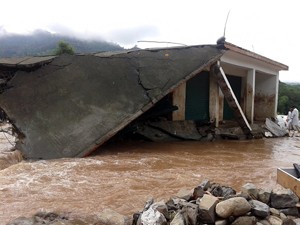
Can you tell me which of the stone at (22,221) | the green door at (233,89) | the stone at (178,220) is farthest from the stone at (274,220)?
the green door at (233,89)

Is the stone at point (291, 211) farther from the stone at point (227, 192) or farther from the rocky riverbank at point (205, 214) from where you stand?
the stone at point (227, 192)

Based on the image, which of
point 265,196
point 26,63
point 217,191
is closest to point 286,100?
point 26,63

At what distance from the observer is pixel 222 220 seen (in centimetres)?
357

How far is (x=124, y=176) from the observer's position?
223 inches

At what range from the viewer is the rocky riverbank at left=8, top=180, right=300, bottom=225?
11.5 feet

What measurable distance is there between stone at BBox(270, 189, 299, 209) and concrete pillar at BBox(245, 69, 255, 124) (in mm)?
9806

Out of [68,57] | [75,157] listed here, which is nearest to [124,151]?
[75,157]

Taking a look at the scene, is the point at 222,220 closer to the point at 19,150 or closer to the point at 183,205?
the point at 183,205

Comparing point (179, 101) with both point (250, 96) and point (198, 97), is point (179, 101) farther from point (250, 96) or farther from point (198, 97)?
point (250, 96)

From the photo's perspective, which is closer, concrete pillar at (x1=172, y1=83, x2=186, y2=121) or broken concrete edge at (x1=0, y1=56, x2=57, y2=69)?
broken concrete edge at (x1=0, y1=56, x2=57, y2=69)

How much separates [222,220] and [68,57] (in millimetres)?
6327

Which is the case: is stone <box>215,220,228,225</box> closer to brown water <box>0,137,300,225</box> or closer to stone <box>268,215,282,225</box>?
stone <box>268,215,282,225</box>

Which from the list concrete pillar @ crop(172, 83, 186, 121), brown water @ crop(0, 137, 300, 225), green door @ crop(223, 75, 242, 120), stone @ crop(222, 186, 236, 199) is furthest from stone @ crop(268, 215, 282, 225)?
green door @ crop(223, 75, 242, 120)

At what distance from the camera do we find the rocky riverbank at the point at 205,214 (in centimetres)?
351
